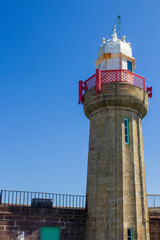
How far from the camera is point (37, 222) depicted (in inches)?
672

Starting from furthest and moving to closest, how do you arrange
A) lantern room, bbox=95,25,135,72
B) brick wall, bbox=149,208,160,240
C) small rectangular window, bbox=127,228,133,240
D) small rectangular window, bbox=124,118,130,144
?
lantern room, bbox=95,25,135,72, small rectangular window, bbox=124,118,130,144, brick wall, bbox=149,208,160,240, small rectangular window, bbox=127,228,133,240

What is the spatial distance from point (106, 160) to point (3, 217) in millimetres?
6619

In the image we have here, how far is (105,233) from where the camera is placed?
17469mm

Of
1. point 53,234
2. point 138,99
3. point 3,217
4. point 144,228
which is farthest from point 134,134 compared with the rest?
point 3,217

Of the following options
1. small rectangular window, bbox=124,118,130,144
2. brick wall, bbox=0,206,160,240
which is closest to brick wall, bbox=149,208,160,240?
brick wall, bbox=0,206,160,240

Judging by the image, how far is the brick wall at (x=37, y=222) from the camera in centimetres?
1639

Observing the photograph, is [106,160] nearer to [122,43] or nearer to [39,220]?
[39,220]

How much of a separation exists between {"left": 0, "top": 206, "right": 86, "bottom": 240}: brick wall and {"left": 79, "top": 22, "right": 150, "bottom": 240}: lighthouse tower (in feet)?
2.52

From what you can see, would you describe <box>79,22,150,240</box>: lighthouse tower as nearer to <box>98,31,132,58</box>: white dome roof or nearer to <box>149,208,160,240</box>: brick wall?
<box>98,31,132,58</box>: white dome roof

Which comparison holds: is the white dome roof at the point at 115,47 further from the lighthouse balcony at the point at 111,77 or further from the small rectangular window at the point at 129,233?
the small rectangular window at the point at 129,233

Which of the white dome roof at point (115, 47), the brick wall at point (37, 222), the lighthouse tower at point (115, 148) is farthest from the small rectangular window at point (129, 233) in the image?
the white dome roof at point (115, 47)

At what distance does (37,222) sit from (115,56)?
11427mm

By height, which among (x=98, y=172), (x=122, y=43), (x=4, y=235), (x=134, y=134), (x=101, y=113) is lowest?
(x=4, y=235)

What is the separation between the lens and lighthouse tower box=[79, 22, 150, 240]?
17641 millimetres
